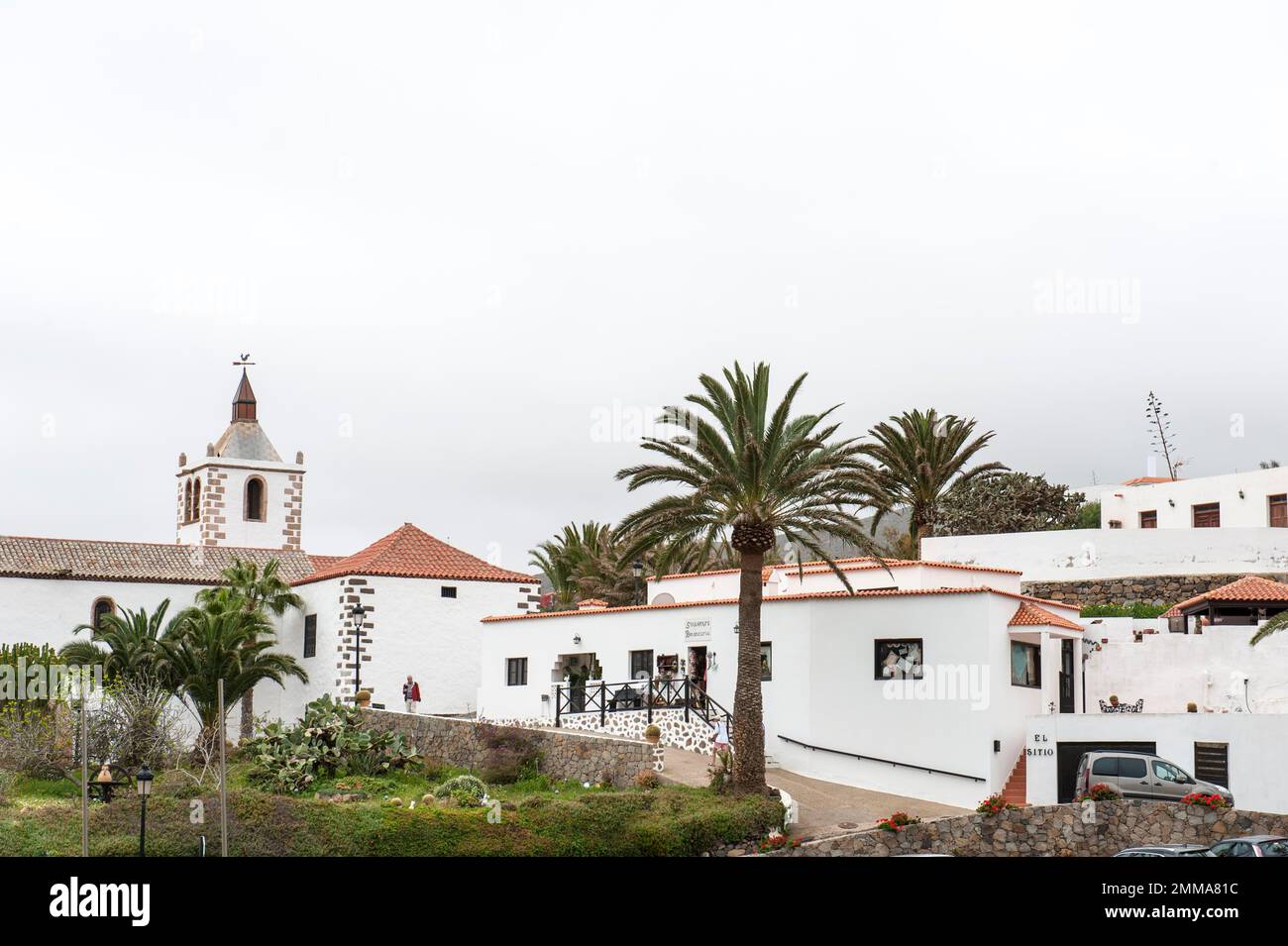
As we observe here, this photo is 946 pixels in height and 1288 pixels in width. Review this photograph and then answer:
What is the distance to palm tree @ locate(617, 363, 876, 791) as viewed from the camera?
31.4 meters

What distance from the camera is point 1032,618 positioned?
3216 cm

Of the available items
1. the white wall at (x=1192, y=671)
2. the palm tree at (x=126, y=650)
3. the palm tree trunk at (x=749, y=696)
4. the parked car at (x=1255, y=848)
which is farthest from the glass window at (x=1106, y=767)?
the palm tree at (x=126, y=650)

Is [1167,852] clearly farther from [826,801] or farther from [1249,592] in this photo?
[1249,592]

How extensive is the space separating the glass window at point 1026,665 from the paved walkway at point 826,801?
3530 mm

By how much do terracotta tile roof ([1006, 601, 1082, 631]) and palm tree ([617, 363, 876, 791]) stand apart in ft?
12.6

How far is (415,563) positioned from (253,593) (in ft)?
19.3

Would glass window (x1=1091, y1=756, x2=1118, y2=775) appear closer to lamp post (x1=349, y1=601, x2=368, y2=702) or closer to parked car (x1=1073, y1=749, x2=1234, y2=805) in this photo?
parked car (x1=1073, y1=749, x2=1234, y2=805)

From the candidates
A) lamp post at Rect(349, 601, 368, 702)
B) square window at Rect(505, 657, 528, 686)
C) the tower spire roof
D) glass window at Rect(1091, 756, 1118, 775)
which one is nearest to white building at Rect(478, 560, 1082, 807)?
square window at Rect(505, 657, 528, 686)

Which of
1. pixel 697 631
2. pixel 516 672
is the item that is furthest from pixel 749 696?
pixel 516 672

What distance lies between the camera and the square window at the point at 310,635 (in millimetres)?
47312

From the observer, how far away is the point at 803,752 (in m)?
33.9
